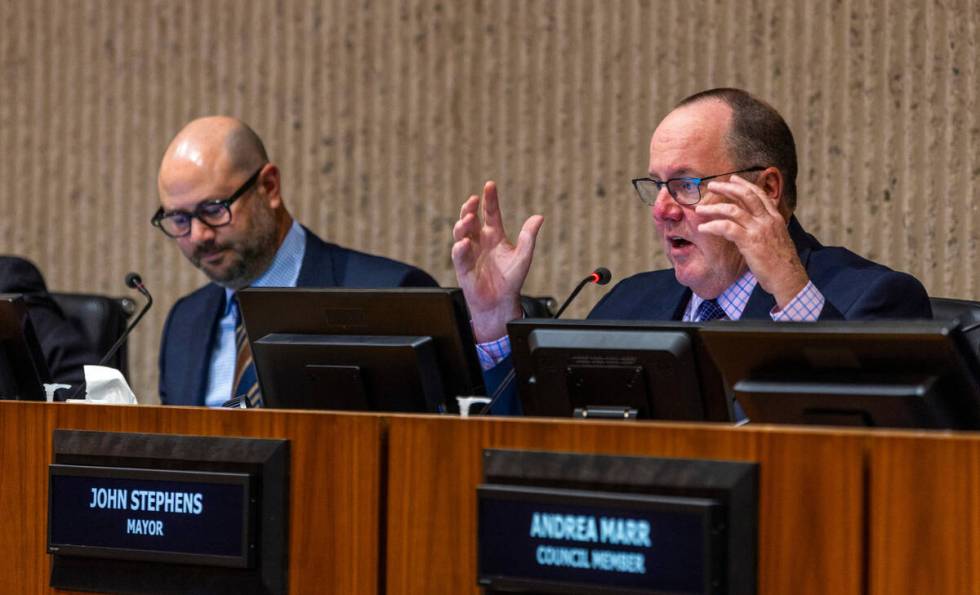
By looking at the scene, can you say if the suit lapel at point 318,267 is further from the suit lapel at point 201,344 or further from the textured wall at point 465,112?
the textured wall at point 465,112

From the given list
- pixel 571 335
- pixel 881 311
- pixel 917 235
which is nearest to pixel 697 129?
pixel 881 311

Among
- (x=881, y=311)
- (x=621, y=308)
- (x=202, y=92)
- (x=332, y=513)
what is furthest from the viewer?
(x=202, y=92)

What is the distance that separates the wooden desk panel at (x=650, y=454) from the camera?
1.17 metres

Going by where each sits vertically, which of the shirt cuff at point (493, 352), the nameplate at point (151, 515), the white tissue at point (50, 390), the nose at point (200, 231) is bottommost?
the nameplate at point (151, 515)

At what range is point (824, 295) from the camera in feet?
7.53

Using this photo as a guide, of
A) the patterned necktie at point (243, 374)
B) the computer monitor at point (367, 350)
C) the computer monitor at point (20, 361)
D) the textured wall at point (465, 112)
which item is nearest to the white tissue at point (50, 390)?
the computer monitor at point (20, 361)

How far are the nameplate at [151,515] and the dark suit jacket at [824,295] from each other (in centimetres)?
99

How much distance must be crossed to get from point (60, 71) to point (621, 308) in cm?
254

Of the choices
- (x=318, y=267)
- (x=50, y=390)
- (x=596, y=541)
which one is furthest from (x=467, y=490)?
(x=318, y=267)

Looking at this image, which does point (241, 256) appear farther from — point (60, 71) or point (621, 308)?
point (60, 71)

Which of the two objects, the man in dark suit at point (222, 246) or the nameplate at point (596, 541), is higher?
the man in dark suit at point (222, 246)

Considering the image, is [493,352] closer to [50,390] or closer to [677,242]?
[677,242]

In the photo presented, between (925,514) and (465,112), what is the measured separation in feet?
9.45

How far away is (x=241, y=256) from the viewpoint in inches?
131
